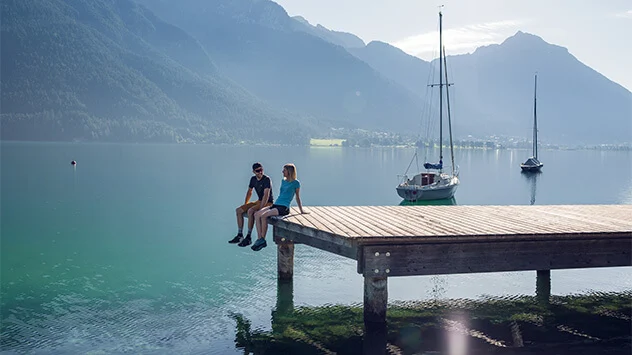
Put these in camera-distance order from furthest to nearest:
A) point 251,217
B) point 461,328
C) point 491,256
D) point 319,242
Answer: point 251,217 < point 461,328 < point 319,242 < point 491,256

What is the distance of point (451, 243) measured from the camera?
42.5ft

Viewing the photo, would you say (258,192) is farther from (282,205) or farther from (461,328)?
(461,328)

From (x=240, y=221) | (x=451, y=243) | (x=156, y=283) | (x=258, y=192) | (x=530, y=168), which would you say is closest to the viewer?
(x=451, y=243)

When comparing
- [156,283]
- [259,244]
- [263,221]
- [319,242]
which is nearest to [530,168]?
[156,283]

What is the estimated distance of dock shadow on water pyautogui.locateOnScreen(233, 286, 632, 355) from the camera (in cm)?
1334

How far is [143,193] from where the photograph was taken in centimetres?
5516

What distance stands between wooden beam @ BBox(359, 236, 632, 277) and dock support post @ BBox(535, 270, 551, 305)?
12.6 ft

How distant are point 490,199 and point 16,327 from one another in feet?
175

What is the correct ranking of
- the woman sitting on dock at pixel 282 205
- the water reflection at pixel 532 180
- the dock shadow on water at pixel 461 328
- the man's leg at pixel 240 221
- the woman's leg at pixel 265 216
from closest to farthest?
the dock shadow on water at pixel 461 328, the woman sitting on dock at pixel 282 205, the woman's leg at pixel 265 216, the man's leg at pixel 240 221, the water reflection at pixel 532 180

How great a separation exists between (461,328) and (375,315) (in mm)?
2483

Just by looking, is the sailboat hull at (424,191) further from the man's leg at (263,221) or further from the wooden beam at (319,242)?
the man's leg at (263,221)

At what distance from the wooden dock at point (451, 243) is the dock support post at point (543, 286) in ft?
9.27

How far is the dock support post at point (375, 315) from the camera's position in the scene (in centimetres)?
1312

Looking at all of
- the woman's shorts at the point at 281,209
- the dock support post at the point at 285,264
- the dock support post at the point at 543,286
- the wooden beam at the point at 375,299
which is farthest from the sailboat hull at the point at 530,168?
the wooden beam at the point at 375,299
